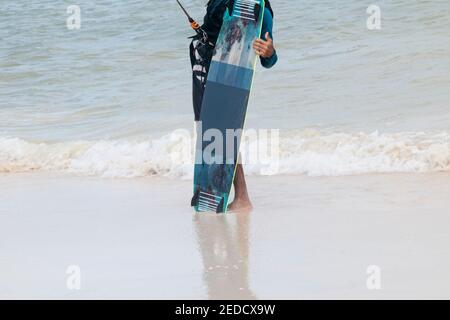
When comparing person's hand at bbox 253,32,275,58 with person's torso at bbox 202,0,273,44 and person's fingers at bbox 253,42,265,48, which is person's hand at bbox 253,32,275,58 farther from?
person's torso at bbox 202,0,273,44

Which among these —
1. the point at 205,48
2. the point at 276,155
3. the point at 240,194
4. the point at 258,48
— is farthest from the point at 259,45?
the point at 276,155

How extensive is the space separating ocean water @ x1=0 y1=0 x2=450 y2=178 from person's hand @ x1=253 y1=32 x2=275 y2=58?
4.63 feet

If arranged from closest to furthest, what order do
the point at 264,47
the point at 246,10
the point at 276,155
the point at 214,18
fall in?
1. the point at 264,47
2. the point at 246,10
3. the point at 214,18
4. the point at 276,155

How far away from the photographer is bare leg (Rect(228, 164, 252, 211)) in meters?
5.31

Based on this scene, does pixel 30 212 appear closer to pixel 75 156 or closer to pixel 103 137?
pixel 75 156

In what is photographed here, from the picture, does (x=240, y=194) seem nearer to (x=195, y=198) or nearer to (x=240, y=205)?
(x=240, y=205)

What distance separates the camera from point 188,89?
998 cm

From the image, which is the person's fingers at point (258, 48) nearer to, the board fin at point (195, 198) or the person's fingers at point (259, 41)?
the person's fingers at point (259, 41)

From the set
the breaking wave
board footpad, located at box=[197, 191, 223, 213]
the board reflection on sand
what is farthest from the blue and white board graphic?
the breaking wave

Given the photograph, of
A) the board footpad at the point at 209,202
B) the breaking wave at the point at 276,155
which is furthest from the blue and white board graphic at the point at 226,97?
the breaking wave at the point at 276,155

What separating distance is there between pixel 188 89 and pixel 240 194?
4792 millimetres

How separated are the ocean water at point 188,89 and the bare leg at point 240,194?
105 cm

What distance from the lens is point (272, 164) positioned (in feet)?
21.4
